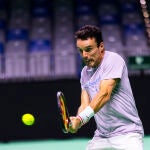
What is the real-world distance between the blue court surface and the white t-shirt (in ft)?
19.1

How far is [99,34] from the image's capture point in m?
4.21

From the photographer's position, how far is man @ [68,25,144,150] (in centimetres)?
418

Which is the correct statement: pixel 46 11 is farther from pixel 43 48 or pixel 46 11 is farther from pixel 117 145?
pixel 117 145

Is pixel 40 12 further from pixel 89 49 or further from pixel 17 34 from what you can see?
pixel 89 49

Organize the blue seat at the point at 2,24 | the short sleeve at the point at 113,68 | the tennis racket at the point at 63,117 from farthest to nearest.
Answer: the blue seat at the point at 2,24 < the short sleeve at the point at 113,68 < the tennis racket at the point at 63,117

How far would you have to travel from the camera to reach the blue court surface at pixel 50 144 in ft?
34.6

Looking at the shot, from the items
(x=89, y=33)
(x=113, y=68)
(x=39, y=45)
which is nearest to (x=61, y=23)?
(x=39, y=45)

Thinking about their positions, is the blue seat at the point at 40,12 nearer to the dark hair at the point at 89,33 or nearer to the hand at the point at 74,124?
the dark hair at the point at 89,33

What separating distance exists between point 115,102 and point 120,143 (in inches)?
14.1

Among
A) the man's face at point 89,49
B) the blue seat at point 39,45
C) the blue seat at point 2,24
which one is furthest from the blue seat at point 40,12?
the man's face at point 89,49

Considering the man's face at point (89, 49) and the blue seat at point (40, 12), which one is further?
the blue seat at point (40, 12)

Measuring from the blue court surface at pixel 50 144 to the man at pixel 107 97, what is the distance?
19.1ft

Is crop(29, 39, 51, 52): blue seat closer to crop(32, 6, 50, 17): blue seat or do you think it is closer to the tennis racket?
crop(32, 6, 50, 17): blue seat

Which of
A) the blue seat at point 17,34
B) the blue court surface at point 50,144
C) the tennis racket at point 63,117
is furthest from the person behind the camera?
the blue seat at point 17,34
